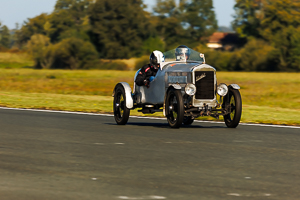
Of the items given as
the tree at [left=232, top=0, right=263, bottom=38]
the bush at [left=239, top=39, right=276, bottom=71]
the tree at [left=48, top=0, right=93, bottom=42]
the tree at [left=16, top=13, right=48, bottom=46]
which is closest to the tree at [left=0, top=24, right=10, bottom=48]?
the tree at [left=16, top=13, right=48, bottom=46]

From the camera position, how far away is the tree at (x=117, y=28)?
97.1 metres

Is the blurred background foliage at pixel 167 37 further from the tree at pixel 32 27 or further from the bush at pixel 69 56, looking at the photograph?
the tree at pixel 32 27

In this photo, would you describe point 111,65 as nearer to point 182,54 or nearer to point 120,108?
point 120,108

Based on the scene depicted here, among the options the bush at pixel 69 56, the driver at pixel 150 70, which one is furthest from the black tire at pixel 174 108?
the bush at pixel 69 56

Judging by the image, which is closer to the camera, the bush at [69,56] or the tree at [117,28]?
the bush at [69,56]

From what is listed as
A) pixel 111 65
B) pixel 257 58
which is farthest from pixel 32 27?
pixel 257 58

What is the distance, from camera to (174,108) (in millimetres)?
13133

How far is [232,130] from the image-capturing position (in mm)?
13500

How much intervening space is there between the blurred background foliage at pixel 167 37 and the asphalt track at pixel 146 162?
230 feet

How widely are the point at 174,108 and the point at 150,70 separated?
1.51m

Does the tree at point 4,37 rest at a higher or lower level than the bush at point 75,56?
higher

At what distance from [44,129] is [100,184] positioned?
627cm

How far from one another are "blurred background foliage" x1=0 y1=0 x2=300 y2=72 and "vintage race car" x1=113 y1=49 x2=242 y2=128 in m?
68.6

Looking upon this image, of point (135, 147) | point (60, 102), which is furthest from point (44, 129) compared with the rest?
point (60, 102)
